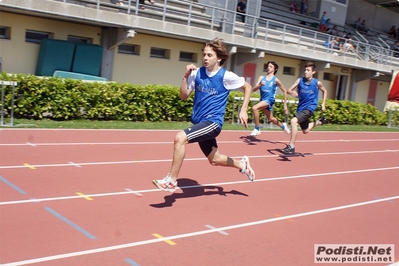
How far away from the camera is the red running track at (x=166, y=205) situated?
17.0 ft

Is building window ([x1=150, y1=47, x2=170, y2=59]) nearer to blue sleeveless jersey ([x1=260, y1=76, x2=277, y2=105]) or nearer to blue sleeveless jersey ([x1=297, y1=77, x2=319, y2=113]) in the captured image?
blue sleeveless jersey ([x1=260, y1=76, x2=277, y2=105])

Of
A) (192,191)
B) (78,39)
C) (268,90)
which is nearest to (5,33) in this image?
(78,39)

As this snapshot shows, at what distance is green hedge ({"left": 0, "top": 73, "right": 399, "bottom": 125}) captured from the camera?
529 inches

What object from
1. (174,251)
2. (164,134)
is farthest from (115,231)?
(164,134)

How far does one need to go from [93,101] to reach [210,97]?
28.7 feet

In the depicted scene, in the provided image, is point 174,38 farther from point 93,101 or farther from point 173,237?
point 173,237

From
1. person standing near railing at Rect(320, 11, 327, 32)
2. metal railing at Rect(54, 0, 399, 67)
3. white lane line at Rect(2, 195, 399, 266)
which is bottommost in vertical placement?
white lane line at Rect(2, 195, 399, 266)

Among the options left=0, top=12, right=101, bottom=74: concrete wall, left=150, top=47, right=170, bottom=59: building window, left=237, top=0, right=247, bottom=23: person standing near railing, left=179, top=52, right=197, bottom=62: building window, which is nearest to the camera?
left=0, top=12, right=101, bottom=74: concrete wall

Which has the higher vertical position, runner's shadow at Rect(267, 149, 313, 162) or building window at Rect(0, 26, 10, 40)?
building window at Rect(0, 26, 10, 40)

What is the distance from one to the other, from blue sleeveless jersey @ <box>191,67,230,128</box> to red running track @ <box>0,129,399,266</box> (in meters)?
1.26

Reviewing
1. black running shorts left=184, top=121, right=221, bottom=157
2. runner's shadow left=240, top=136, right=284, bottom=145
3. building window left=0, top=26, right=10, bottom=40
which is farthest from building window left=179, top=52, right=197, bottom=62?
black running shorts left=184, top=121, right=221, bottom=157

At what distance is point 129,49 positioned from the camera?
21.8m

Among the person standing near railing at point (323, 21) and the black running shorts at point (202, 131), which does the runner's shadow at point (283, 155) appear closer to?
the black running shorts at point (202, 131)

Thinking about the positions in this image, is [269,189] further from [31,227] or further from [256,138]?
[256,138]
